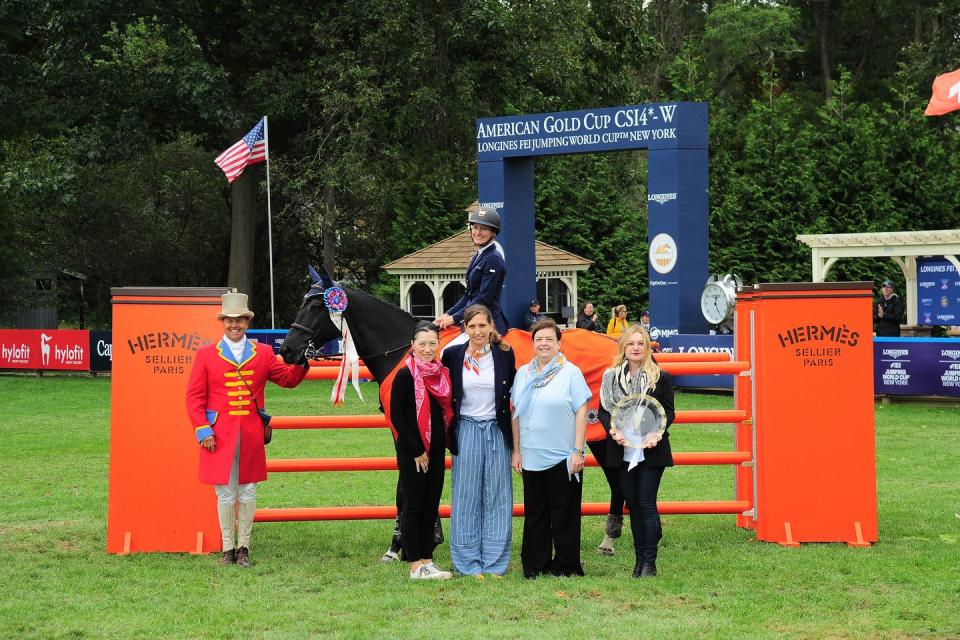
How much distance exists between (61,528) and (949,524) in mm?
6880

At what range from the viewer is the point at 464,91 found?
28938 millimetres

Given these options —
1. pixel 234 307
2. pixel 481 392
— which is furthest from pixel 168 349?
pixel 481 392

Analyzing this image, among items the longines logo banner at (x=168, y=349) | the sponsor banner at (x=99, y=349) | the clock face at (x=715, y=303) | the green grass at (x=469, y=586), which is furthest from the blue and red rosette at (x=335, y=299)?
the sponsor banner at (x=99, y=349)

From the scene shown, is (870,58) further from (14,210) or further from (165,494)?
(165,494)

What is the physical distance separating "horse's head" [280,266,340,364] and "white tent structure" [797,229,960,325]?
1616 centimetres

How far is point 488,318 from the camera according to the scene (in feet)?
25.1

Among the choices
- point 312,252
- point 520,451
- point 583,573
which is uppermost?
point 312,252

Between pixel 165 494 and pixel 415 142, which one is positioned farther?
pixel 415 142

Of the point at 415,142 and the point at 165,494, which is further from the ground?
the point at 415,142

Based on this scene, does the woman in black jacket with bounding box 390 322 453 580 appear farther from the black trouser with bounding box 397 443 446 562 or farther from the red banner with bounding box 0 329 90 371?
the red banner with bounding box 0 329 90 371

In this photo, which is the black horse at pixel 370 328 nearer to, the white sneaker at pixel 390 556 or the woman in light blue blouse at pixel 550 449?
the white sneaker at pixel 390 556

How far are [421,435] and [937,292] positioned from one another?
18113 millimetres

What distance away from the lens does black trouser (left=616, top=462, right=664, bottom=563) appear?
769cm

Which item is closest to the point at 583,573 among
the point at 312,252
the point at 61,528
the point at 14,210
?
the point at 61,528
